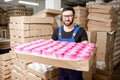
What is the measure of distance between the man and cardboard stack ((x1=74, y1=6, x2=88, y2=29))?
116 inches

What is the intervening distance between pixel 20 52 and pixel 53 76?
108 centimetres

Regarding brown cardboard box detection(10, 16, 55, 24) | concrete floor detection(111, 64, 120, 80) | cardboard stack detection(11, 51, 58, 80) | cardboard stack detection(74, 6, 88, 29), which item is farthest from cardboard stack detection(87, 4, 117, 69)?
cardboard stack detection(11, 51, 58, 80)

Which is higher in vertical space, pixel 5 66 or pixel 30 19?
pixel 30 19

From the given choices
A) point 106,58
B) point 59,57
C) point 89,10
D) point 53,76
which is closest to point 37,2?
point 89,10

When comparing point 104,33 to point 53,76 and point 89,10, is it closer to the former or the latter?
point 89,10

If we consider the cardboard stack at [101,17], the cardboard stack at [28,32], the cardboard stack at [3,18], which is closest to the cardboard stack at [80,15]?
the cardboard stack at [101,17]

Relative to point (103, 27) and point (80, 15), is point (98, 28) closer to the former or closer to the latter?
point (103, 27)

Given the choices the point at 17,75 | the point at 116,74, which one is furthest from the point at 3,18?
the point at 116,74

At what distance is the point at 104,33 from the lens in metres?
4.62

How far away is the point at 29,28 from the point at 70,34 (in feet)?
4.16

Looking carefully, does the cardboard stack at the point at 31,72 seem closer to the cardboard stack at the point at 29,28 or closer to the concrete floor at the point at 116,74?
the cardboard stack at the point at 29,28

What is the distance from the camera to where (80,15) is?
5.16m

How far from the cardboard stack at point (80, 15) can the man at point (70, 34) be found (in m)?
2.94

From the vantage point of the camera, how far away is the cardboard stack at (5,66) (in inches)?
154
